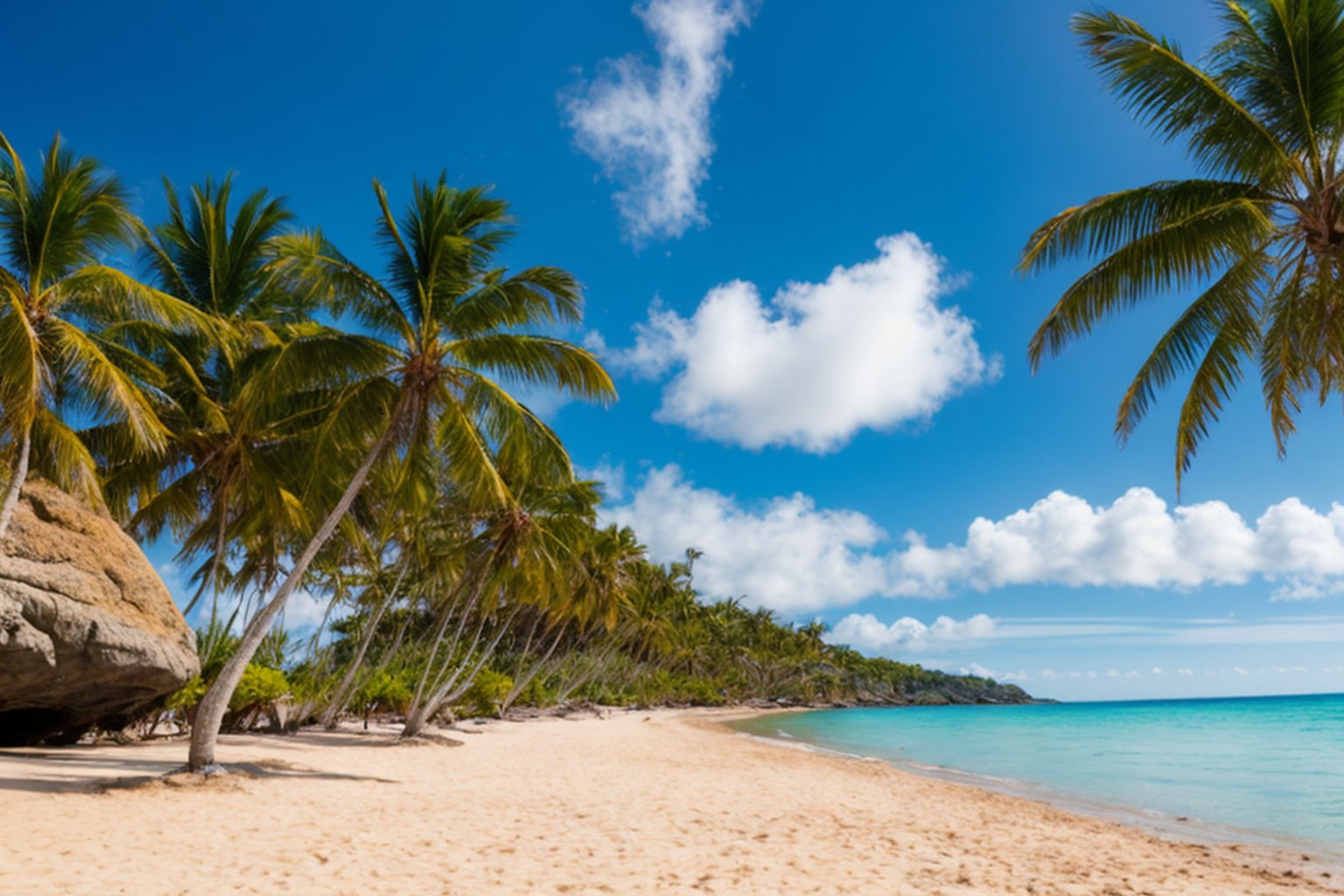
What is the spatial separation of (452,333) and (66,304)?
6210mm

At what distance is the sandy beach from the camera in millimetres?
5242

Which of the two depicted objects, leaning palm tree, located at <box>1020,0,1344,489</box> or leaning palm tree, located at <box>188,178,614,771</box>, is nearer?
leaning palm tree, located at <box>1020,0,1344,489</box>

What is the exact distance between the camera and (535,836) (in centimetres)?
684

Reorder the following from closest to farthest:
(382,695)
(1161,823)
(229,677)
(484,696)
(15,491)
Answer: (15,491)
(229,677)
(1161,823)
(382,695)
(484,696)

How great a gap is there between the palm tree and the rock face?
0.69m

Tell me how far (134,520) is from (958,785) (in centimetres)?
1770

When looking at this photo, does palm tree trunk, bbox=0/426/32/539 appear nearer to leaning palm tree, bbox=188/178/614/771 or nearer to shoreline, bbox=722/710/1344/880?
leaning palm tree, bbox=188/178/614/771

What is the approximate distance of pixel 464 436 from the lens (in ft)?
39.5

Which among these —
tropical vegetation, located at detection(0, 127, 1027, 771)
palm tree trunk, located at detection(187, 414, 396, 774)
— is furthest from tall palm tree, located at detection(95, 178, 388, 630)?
palm tree trunk, located at detection(187, 414, 396, 774)

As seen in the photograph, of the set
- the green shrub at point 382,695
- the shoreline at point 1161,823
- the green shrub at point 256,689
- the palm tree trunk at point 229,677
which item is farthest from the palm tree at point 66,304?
the shoreline at point 1161,823

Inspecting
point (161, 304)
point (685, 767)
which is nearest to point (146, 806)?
point (161, 304)

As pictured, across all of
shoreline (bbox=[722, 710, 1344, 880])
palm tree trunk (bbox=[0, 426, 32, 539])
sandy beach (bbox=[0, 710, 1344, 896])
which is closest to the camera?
sandy beach (bbox=[0, 710, 1344, 896])

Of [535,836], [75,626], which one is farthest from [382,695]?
[535,836]

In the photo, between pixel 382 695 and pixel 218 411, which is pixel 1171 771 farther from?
pixel 218 411
